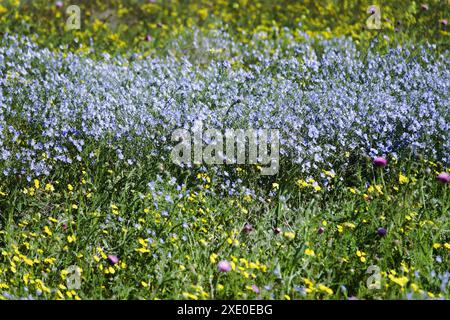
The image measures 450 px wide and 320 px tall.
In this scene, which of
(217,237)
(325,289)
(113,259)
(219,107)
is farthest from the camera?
(219,107)

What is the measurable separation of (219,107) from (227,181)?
1117 millimetres

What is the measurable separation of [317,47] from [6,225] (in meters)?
4.18

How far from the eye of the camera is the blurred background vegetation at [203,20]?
7.73 metres

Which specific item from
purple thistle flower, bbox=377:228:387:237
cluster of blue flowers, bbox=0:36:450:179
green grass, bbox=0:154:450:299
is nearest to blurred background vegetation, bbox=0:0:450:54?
cluster of blue flowers, bbox=0:36:450:179

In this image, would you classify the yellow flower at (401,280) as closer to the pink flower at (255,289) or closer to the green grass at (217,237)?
the green grass at (217,237)

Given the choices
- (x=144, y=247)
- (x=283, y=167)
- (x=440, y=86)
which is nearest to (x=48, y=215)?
(x=144, y=247)

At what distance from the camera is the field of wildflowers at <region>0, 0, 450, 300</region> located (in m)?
3.85

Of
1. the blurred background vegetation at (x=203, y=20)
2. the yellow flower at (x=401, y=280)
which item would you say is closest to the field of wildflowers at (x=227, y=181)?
the yellow flower at (x=401, y=280)

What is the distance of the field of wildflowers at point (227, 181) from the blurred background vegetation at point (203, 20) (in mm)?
761

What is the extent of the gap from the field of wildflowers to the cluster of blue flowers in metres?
0.02

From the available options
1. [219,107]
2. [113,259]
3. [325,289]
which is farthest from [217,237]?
[219,107]

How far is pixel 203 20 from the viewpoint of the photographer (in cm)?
869

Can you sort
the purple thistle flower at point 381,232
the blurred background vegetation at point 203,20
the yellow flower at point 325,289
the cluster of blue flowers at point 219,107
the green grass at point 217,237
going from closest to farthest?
the yellow flower at point 325,289 → the green grass at point 217,237 → the purple thistle flower at point 381,232 → the cluster of blue flowers at point 219,107 → the blurred background vegetation at point 203,20

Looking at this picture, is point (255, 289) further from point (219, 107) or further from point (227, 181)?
point (219, 107)
